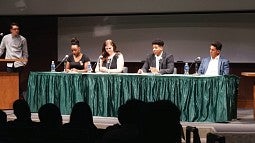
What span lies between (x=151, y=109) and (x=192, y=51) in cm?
681

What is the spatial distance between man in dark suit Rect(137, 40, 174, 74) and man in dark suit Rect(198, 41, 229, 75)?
0.52m

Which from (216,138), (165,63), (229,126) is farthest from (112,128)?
(165,63)

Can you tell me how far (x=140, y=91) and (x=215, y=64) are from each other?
1.20 meters

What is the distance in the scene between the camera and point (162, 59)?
24.5 ft

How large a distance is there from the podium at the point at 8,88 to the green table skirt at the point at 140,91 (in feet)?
1.36

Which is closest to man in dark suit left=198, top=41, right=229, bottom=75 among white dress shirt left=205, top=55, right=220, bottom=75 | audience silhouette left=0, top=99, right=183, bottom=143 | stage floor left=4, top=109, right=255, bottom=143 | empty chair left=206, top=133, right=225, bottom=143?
white dress shirt left=205, top=55, right=220, bottom=75

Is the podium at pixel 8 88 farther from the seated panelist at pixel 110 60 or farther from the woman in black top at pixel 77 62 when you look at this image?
the seated panelist at pixel 110 60

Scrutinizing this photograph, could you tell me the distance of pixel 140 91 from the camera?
23.4 ft

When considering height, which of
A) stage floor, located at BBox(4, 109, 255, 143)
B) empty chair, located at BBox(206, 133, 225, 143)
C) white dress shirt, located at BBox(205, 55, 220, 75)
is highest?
white dress shirt, located at BBox(205, 55, 220, 75)

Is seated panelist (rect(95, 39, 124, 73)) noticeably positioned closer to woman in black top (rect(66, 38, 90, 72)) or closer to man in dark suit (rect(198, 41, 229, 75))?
woman in black top (rect(66, 38, 90, 72))

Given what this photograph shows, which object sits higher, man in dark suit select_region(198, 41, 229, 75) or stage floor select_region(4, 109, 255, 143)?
man in dark suit select_region(198, 41, 229, 75)

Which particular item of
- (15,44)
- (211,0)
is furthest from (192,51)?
(15,44)

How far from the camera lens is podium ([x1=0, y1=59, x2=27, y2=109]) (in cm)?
791

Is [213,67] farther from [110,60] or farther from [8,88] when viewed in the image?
[8,88]
